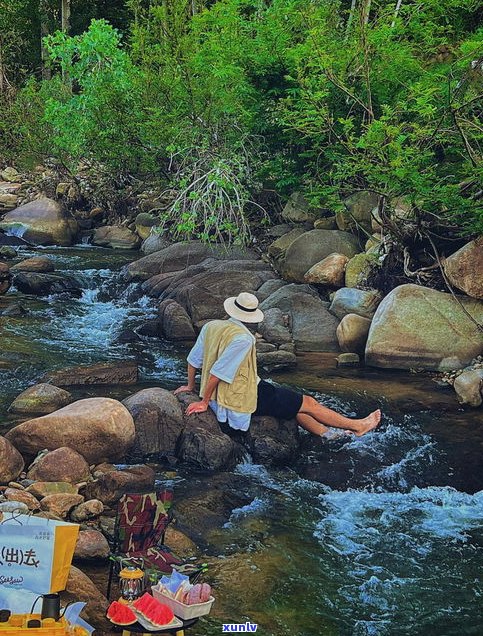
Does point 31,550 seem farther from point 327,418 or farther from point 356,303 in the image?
point 356,303

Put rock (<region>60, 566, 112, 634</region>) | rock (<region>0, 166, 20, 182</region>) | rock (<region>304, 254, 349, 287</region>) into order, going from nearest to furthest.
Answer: rock (<region>60, 566, 112, 634</region>) < rock (<region>304, 254, 349, 287</region>) < rock (<region>0, 166, 20, 182</region>)

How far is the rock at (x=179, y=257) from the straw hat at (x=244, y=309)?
7546mm

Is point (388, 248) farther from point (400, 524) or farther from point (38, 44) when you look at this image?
point (38, 44)

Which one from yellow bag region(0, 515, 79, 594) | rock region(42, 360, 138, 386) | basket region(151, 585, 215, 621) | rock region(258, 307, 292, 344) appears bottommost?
rock region(258, 307, 292, 344)

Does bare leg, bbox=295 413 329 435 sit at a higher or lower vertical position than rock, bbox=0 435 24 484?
lower

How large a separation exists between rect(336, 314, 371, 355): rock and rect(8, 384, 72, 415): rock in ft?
13.4

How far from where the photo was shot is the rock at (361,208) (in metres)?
13.5

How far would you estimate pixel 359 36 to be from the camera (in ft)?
39.5

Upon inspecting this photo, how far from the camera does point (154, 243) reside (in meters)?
17.9

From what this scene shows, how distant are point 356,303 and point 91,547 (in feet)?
23.1

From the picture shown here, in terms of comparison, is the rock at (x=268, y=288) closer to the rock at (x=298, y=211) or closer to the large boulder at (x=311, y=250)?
the large boulder at (x=311, y=250)

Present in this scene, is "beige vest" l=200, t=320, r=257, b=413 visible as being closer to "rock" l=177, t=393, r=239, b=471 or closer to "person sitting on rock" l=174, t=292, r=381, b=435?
"person sitting on rock" l=174, t=292, r=381, b=435

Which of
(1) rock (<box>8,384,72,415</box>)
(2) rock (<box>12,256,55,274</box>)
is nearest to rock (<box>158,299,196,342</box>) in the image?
(1) rock (<box>8,384,72,415</box>)

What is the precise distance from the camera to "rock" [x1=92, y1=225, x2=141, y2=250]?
19359 mm
